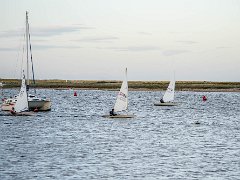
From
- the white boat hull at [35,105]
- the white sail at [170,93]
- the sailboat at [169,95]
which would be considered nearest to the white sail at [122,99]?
A: the white boat hull at [35,105]

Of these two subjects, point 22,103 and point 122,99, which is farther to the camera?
point 22,103

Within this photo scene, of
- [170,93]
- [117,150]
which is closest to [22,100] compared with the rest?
[117,150]

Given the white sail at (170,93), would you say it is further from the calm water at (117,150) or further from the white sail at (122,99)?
the white sail at (122,99)

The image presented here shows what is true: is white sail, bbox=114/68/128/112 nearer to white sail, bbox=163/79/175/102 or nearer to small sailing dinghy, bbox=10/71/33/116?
small sailing dinghy, bbox=10/71/33/116

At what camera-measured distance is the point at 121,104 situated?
68.3 meters

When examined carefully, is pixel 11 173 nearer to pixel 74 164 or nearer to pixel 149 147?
pixel 74 164

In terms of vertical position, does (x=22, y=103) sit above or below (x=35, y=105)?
above

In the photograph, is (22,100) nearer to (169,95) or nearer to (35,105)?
(35,105)

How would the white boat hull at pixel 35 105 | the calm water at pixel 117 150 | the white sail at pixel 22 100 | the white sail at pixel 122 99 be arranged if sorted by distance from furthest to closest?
1. the white boat hull at pixel 35 105
2. the white sail at pixel 22 100
3. the white sail at pixel 122 99
4. the calm water at pixel 117 150

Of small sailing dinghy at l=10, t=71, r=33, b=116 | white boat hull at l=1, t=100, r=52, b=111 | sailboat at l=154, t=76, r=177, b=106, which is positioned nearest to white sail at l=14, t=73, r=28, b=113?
small sailing dinghy at l=10, t=71, r=33, b=116

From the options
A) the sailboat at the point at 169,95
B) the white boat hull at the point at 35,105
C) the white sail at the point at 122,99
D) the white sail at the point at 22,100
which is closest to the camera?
the white sail at the point at 122,99

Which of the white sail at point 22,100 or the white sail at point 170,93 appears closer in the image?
the white sail at point 22,100

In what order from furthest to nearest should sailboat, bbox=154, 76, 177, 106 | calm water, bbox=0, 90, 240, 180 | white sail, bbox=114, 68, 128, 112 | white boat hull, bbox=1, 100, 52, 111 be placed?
sailboat, bbox=154, 76, 177, 106
white boat hull, bbox=1, 100, 52, 111
white sail, bbox=114, 68, 128, 112
calm water, bbox=0, 90, 240, 180

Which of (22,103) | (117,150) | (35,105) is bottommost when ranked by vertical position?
(117,150)
